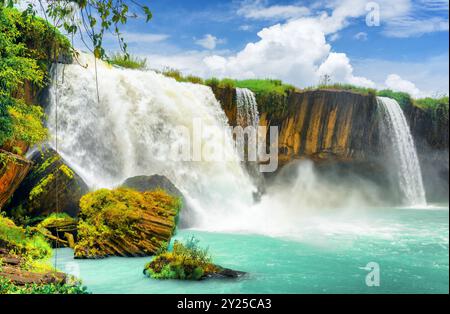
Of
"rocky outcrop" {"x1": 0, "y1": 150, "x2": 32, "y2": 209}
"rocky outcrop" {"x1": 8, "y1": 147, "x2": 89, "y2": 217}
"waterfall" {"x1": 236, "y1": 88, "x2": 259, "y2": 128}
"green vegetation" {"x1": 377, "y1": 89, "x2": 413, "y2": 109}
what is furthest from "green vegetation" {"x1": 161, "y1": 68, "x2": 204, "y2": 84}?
"green vegetation" {"x1": 377, "y1": 89, "x2": 413, "y2": 109}

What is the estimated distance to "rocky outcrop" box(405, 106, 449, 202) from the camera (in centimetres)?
1782

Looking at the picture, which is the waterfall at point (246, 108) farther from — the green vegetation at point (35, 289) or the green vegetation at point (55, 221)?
the green vegetation at point (35, 289)

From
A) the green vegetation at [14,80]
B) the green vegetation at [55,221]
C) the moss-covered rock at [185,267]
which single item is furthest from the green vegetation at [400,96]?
the moss-covered rock at [185,267]

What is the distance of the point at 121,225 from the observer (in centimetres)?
624

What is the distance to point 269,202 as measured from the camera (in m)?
12.2

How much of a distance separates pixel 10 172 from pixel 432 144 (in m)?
16.9

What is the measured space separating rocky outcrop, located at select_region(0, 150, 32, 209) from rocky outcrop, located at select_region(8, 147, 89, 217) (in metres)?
→ 0.41

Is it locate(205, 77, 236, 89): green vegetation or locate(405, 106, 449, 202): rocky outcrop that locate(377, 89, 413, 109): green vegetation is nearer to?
locate(405, 106, 449, 202): rocky outcrop

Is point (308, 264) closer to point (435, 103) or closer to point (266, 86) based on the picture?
point (266, 86)

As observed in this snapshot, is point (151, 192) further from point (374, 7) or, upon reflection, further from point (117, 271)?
point (374, 7)

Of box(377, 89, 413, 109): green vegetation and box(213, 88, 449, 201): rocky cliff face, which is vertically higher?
box(377, 89, 413, 109): green vegetation

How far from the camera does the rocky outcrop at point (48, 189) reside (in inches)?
284

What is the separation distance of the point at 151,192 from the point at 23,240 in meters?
2.06
